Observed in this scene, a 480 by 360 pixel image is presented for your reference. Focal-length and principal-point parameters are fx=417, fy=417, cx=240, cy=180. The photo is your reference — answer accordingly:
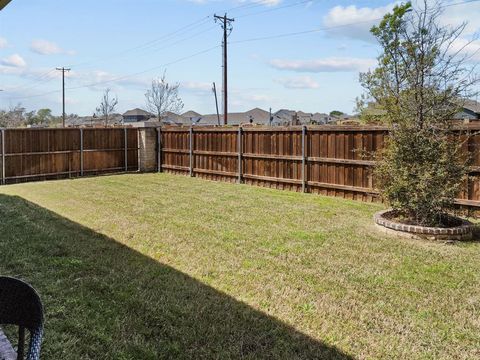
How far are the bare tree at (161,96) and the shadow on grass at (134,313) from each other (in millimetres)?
34386

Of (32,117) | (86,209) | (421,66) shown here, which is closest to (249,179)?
(86,209)

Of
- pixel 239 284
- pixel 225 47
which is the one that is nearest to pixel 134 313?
pixel 239 284

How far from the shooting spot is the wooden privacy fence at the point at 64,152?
1217cm

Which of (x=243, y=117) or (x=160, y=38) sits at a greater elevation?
(x=160, y=38)

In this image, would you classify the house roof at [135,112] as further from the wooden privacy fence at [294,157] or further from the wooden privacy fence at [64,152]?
the wooden privacy fence at [294,157]

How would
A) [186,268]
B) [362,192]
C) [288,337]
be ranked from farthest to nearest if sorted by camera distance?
1. [362,192]
2. [186,268]
3. [288,337]

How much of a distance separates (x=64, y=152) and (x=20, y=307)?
12.6m

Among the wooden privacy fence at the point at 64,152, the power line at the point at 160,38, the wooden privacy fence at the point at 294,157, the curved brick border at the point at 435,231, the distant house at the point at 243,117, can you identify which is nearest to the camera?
the curved brick border at the point at 435,231

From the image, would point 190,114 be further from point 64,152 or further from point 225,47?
point 64,152

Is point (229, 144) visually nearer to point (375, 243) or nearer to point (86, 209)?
point (86, 209)

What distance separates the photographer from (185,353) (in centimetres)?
279

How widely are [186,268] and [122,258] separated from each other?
2.67 feet

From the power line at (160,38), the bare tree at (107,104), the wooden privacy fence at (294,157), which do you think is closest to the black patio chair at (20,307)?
the wooden privacy fence at (294,157)

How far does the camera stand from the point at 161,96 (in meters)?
38.5
